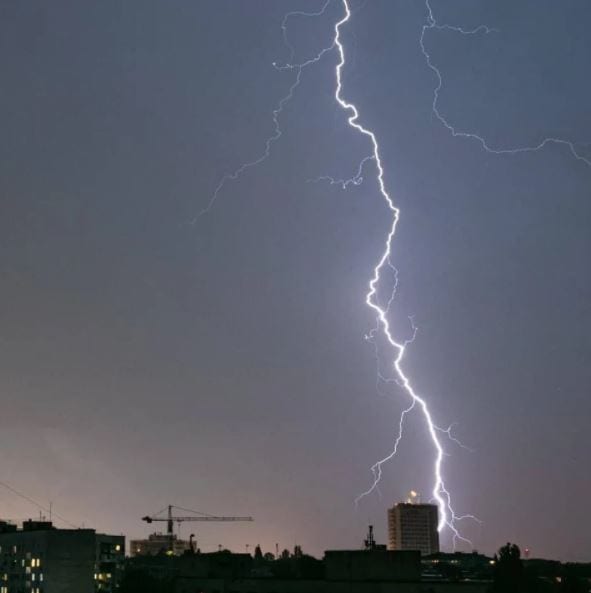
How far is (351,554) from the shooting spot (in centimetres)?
4594

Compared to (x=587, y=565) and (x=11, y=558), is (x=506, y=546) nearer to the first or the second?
(x=11, y=558)

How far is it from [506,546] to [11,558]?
41.9 metres

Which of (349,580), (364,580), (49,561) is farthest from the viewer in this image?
(49,561)

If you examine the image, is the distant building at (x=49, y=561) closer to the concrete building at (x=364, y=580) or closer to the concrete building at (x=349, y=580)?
the concrete building at (x=349, y=580)

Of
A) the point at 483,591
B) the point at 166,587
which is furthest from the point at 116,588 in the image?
the point at 483,591

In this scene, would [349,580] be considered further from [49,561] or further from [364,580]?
[49,561]

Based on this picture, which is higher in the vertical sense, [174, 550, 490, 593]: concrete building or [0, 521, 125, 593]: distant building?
[0, 521, 125, 593]: distant building

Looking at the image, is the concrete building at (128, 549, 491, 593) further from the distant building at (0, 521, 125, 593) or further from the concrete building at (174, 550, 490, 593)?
the distant building at (0, 521, 125, 593)

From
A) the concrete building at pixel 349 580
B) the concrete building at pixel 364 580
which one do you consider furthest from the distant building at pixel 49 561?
the concrete building at pixel 364 580

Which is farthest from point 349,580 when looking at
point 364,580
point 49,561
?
point 49,561

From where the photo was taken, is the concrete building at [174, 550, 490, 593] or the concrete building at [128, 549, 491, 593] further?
the concrete building at [128, 549, 491, 593]

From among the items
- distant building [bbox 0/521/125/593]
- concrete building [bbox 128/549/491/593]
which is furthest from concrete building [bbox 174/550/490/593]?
distant building [bbox 0/521/125/593]

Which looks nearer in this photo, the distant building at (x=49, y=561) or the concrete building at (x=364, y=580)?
the concrete building at (x=364, y=580)

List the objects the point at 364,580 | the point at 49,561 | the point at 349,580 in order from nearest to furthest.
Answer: the point at 364,580, the point at 349,580, the point at 49,561
